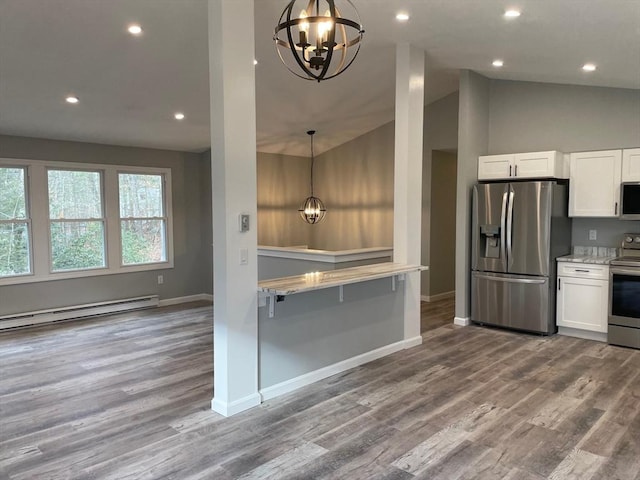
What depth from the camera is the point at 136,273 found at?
6.79 metres

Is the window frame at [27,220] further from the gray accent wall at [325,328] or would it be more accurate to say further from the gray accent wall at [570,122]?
the gray accent wall at [570,122]

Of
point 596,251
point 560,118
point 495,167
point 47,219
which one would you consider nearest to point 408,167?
point 495,167

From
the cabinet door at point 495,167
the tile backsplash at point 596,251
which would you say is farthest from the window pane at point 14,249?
the tile backsplash at point 596,251

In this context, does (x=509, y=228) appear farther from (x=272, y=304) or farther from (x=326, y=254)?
(x=272, y=304)

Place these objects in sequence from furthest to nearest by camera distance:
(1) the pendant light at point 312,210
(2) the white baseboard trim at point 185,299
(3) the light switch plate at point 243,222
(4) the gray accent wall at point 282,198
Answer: (4) the gray accent wall at point 282,198 → (1) the pendant light at point 312,210 → (2) the white baseboard trim at point 185,299 → (3) the light switch plate at point 243,222

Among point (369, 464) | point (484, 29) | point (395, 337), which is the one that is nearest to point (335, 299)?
point (395, 337)

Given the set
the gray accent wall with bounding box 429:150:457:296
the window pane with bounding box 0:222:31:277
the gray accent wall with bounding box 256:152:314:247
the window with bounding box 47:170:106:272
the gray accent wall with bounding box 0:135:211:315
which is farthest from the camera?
the gray accent wall with bounding box 256:152:314:247

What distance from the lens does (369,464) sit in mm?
2600

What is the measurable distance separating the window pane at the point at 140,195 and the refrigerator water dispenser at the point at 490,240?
473 centimetres

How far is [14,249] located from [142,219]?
1.69m

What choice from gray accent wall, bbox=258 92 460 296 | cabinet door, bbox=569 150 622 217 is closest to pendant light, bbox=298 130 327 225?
gray accent wall, bbox=258 92 460 296

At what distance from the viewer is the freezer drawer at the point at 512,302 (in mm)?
5121

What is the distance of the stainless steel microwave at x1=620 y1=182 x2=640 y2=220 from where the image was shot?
4.73m

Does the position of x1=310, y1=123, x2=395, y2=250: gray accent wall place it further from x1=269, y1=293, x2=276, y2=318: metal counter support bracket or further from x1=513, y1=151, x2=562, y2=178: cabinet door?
x1=269, y1=293, x2=276, y2=318: metal counter support bracket
